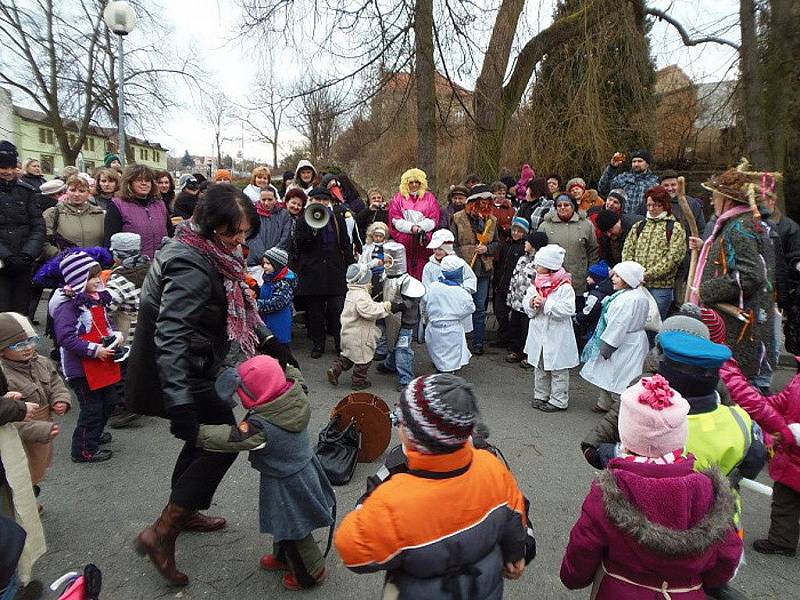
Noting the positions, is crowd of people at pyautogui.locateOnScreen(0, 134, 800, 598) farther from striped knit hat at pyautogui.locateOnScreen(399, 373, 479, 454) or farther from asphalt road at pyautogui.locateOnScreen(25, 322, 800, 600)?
asphalt road at pyautogui.locateOnScreen(25, 322, 800, 600)

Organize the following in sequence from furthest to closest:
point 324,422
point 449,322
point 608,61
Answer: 1. point 608,61
2. point 449,322
3. point 324,422

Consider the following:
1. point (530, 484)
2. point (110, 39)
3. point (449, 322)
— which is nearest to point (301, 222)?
point (449, 322)

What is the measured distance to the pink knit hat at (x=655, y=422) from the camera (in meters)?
1.83

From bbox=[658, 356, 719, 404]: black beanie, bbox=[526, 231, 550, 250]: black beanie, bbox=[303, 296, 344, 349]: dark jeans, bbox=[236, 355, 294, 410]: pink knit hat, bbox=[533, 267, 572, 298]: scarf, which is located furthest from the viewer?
bbox=[303, 296, 344, 349]: dark jeans

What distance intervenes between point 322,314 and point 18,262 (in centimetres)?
317

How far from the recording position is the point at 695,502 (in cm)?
Answer: 173

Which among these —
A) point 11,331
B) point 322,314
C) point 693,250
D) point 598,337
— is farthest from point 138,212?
point 693,250

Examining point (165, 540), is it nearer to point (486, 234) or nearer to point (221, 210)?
point (221, 210)

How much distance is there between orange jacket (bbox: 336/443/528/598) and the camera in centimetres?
165

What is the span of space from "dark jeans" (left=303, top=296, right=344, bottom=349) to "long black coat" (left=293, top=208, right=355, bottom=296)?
4.6 inches

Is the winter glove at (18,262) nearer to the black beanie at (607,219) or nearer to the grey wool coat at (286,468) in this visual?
the grey wool coat at (286,468)

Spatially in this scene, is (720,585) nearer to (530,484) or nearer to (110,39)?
(530,484)

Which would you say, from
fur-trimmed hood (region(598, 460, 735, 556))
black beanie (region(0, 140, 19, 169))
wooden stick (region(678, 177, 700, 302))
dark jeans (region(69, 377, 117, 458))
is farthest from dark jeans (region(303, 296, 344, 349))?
fur-trimmed hood (region(598, 460, 735, 556))

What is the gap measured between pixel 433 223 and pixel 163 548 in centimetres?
502
